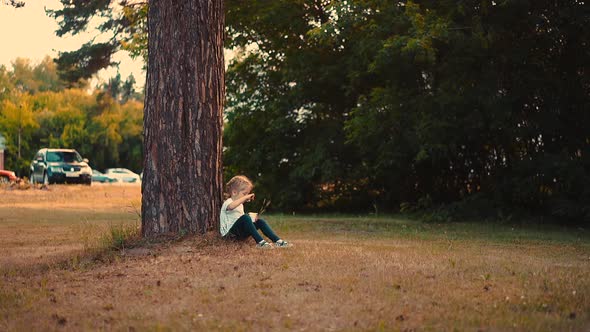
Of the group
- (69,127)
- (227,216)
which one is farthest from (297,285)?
(69,127)

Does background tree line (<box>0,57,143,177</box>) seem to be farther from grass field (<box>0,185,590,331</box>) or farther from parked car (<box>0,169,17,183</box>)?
grass field (<box>0,185,590,331</box>)

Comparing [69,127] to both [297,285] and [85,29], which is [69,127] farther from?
[297,285]

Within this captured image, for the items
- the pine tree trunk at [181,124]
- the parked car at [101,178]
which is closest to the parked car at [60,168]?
the parked car at [101,178]

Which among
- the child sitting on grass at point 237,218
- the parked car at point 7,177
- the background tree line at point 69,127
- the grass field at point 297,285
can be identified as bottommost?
the grass field at point 297,285

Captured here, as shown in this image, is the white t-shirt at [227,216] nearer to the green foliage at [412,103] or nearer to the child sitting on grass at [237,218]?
the child sitting on grass at [237,218]

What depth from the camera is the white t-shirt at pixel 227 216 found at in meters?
11.7

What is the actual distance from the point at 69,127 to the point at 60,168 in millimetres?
37093

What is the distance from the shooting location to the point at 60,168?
45.6m

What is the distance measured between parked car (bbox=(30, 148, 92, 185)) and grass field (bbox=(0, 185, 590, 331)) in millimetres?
32225

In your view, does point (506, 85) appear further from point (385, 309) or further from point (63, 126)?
point (63, 126)

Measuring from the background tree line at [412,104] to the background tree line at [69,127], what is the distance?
50.7 metres

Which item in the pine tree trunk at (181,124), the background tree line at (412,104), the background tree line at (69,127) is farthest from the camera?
the background tree line at (69,127)

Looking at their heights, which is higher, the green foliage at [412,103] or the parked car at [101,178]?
the green foliage at [412,103]

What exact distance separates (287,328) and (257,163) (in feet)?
58.9
